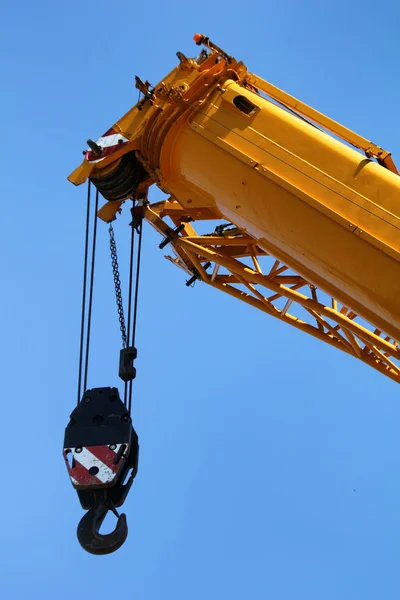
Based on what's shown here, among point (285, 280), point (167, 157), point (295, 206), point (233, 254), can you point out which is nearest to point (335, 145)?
point (295, 206)

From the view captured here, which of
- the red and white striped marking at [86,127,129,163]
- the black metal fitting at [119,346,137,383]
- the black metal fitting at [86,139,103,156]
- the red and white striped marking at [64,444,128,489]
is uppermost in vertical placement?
the red and white striped marking at [86,127,129,163]

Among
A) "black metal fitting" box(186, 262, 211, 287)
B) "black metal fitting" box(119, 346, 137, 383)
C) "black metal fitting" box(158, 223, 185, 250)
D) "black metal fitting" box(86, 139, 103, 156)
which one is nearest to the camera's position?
"black metal fitting" box(86, 139, 103, 156)

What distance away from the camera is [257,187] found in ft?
15.9

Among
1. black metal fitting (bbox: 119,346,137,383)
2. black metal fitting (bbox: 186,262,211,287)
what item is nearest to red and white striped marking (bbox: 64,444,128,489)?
black metal fitting (bbox: 119,346,137,383)

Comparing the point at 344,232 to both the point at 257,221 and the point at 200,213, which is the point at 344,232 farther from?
the point at 200,213

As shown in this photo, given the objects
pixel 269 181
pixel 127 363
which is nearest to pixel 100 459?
pixel 127 363

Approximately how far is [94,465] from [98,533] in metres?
0.52

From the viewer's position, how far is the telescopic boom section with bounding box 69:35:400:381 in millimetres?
4422

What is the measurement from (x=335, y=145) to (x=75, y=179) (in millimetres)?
2453

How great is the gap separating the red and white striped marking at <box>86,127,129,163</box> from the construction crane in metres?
0.01

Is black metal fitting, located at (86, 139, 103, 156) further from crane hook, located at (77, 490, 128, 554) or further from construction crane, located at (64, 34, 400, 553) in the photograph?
crane hook, located at (77, 490, 128, 554)

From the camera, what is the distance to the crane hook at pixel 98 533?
4.48m

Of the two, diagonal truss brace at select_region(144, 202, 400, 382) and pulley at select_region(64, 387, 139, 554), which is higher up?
diagonal truss brace at select_region(144, 202, 400, 382)

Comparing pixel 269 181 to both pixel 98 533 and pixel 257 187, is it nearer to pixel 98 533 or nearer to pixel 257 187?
pixel 257 187
